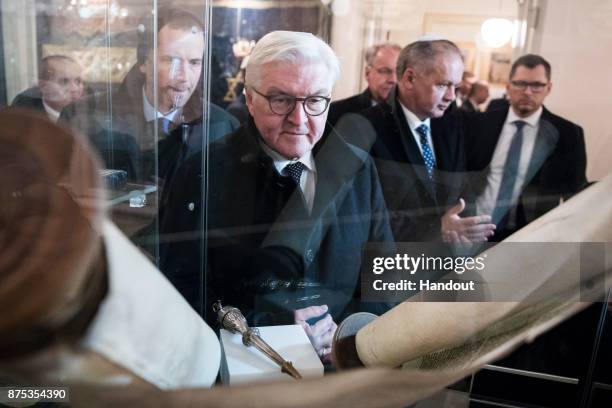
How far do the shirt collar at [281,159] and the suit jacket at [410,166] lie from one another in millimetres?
95

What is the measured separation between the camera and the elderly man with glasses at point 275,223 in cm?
99

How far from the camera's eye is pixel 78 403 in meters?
0.52

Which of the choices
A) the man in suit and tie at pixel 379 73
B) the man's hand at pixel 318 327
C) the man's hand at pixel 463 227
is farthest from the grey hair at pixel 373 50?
the man's hand at pixel 318 327

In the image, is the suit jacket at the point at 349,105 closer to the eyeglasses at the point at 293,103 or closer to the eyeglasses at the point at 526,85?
the eyeglasses at the point at 293,103

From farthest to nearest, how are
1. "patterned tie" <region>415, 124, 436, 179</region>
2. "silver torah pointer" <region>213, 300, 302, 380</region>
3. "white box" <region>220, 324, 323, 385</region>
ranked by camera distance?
"patterned tie" <region>415, 124, 436, 179</region>
"silver torah pointer" <region>213, 300, 302, 380</region>
"white box" <region>220, 324, 323, 385</region>

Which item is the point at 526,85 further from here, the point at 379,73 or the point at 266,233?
the point at 266,233

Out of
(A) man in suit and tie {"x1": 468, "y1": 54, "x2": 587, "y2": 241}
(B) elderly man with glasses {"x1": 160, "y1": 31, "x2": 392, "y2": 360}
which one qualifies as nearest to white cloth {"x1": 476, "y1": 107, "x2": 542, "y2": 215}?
(A) man in suit and tie {"x1": 468, "y1": 54, "x2": 587, "y2": 241}

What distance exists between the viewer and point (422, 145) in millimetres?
1073

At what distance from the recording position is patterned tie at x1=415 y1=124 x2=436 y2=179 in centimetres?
106

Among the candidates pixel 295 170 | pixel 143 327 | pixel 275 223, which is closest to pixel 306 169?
pixel 295 170

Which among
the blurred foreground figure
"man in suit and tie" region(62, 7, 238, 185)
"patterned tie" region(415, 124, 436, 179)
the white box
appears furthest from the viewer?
"patterned tie" region(415, 124, 436, 179)

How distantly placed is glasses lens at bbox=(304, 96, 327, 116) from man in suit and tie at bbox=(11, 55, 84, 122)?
0.39m

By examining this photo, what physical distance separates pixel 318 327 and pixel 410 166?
1.23 ft

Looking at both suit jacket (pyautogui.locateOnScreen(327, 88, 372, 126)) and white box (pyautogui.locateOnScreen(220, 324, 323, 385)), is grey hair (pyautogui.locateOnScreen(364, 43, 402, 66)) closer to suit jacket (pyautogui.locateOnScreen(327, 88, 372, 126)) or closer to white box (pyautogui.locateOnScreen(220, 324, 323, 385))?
suit jacket (pyautogui.locateOnScreen(327, 88, 372, 126))
